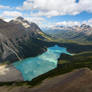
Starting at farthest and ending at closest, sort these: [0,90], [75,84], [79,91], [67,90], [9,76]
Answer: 1. [9,76]
2. [0,90]
3. [75,84]
4. [67,90]
5. [79,91]

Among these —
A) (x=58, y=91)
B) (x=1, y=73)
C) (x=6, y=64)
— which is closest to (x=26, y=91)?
(x=58, y=91)

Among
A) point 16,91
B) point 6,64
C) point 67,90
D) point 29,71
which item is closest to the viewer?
point 67,90

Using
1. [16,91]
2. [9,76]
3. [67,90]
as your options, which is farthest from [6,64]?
[67,90]

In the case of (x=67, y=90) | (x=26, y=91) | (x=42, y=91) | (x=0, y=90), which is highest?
(x=67, y=90)

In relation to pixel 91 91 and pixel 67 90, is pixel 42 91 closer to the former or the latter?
pixel 67 90

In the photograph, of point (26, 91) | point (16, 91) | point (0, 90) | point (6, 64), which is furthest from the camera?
point (6, 64)

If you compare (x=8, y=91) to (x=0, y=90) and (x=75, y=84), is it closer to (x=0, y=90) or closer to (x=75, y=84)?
(x=0, y=90)

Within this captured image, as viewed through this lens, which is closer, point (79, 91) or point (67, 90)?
point (79, 91)

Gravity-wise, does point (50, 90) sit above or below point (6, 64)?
above

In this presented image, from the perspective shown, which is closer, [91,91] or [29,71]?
[91,91]
